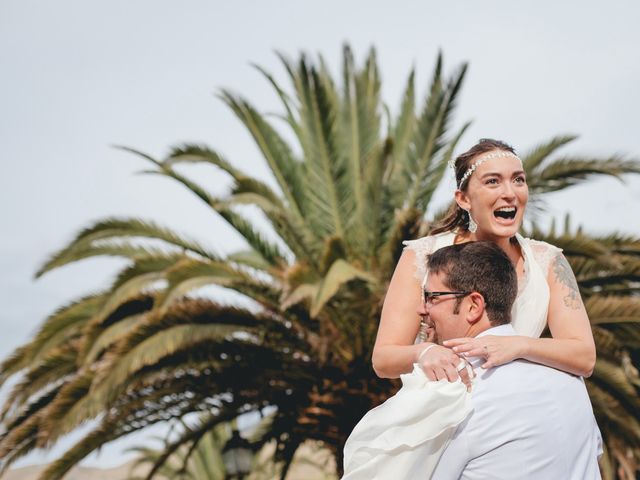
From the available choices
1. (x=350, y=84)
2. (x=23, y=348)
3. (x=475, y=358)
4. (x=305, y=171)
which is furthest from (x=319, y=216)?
(x=475, y=358)

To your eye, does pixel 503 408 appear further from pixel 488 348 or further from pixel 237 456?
pixel 237 456

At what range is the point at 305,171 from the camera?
15055mm

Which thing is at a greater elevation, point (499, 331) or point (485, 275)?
point (485, 275)

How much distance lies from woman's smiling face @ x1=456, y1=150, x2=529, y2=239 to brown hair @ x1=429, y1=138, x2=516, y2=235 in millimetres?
58

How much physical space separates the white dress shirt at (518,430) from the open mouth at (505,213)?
5.67ft

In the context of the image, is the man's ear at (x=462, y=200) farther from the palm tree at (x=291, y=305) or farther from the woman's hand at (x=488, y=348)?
the palm tree at (x=291, y=305)

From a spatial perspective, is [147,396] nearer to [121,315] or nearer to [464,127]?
[121,315]

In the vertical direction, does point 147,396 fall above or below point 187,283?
below

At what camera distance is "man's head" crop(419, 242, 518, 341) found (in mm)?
3174

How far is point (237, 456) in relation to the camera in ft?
44.5

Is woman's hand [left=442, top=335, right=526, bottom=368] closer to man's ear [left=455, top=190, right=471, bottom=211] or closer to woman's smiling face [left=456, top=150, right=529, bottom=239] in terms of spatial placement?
woman's smiling face [left=456, top=150, right=529, bottom=239]

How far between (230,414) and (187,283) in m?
3.59

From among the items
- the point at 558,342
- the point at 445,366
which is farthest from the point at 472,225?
the point at 445,366

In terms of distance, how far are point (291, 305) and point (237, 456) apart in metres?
2.29
